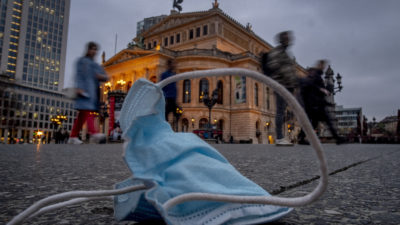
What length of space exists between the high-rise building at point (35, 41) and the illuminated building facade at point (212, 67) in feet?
136

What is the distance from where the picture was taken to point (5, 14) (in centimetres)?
5959

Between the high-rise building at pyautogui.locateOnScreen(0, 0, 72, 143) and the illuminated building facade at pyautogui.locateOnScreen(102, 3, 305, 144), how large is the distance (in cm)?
3242

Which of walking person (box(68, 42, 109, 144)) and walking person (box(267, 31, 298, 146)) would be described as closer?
walking person (box(68, 42, 109, 144))

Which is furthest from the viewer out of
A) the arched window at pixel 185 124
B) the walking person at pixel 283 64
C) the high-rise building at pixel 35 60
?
the high-rise building at pixel 35 60

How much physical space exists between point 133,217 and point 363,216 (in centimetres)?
75

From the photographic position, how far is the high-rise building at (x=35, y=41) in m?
60.2

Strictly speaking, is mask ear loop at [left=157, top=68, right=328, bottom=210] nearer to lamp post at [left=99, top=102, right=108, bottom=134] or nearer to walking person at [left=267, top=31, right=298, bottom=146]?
walking person at [left=267, top=31, right=298, bottom=146]

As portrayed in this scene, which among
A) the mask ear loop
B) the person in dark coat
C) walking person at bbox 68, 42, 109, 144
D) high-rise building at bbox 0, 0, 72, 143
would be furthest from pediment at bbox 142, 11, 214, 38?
the mask ear loop

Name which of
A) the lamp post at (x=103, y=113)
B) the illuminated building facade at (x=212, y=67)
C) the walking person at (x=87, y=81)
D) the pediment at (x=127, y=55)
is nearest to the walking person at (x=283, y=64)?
the walking person at (x=87, y=81)

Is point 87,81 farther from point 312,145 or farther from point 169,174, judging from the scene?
point 312,145

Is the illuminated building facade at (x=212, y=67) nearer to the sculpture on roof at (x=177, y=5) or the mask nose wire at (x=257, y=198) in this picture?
the sculpture on roof at (x=177, y=5)

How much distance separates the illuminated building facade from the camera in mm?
28609

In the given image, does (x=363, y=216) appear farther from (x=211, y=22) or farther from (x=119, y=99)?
(x=211, y=22)

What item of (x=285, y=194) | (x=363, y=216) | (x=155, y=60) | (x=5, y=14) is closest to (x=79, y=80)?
(x=285, y=194)
